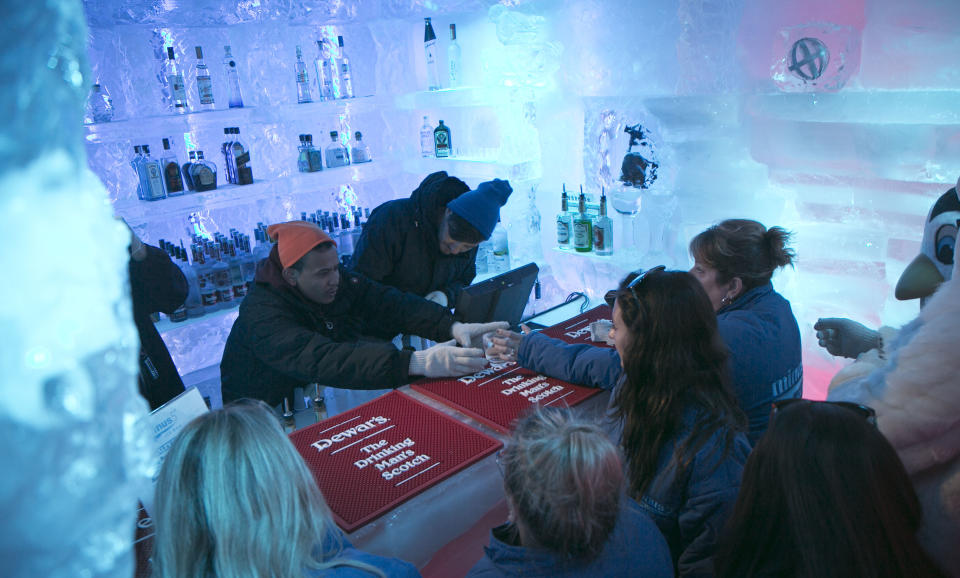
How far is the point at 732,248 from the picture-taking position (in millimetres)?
1892

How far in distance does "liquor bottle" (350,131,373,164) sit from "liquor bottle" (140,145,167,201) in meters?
1.24

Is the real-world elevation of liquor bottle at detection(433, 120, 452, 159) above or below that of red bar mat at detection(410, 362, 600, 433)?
above

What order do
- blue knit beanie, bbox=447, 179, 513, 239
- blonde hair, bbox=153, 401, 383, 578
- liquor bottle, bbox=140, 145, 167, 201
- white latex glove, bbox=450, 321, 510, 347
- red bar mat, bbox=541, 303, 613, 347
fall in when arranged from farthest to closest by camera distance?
liquor bottle, bbox=140, 145, 167, 201, blue knit beanie, bbox=447, 179, 513, 239, white latex glove, bbox=450, 321, 510, 347, red bar mat, bbox=541, 303, 613, 347, blonde hair, bbox=153, 401, 383, 578

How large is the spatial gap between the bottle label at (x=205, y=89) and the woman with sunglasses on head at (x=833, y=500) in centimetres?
330

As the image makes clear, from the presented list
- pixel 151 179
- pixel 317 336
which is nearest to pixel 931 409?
pixel 317 336

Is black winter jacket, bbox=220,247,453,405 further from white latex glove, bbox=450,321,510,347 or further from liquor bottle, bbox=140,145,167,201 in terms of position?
liquor bottle, bbox=140,145,167,201

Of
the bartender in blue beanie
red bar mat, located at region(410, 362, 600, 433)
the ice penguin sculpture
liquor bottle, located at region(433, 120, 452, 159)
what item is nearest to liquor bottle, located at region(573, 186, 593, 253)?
the bartender in blue beanie

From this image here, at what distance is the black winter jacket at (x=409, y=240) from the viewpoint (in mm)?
2879

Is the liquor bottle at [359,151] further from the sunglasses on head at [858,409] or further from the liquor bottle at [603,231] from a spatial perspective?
the sunglasses on head at [858,409]

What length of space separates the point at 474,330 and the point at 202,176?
1964 millimetres

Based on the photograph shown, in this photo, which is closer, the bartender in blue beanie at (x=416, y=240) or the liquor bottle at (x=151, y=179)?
the bartender in blue beanie at (x=416, y=240)

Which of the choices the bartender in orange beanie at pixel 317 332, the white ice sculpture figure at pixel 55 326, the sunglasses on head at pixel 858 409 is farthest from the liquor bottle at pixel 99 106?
the white ice sculpture figure at pixel 55 326

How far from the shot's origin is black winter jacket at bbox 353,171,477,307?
2.88m

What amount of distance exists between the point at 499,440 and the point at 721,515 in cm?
52
